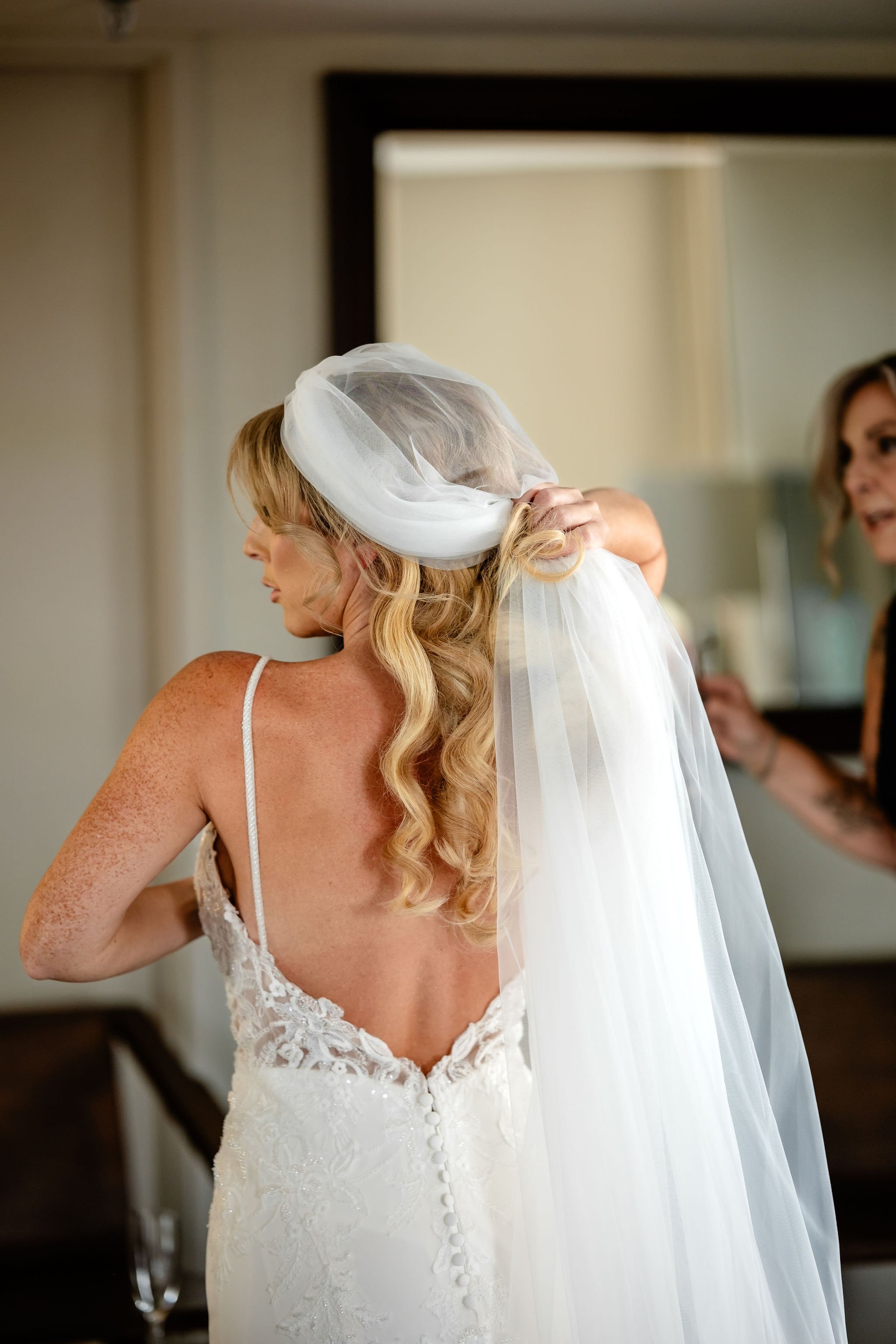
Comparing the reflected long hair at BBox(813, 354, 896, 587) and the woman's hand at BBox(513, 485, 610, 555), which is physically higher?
the reflected long hair at BBox(813, 354, 896, 587)

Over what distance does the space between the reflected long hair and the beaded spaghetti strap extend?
1.82m

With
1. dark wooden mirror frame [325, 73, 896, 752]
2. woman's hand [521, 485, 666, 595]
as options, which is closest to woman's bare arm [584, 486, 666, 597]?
woman's hand [521, 485, 666, 595]

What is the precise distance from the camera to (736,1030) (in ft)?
3.80

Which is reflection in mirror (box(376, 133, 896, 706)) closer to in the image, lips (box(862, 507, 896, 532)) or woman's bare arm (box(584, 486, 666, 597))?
lips (box(862, 507, 896, 532))

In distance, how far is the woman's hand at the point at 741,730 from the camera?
2426mm

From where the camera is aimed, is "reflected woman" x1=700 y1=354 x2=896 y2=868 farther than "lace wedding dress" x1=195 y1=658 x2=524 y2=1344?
Yes

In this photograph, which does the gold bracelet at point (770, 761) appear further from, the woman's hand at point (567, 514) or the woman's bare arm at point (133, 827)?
the woman's bare arm at point (133, 827)

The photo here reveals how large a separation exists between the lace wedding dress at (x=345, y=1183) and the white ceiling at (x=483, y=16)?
6.54 feet

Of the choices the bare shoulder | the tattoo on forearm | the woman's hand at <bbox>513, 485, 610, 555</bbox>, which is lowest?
the tattoo on forearm

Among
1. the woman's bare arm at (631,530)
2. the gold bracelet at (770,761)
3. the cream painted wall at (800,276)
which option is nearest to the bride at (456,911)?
the woman's bare arm at (631,530)

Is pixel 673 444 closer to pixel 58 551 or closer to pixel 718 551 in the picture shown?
pixel 718 551

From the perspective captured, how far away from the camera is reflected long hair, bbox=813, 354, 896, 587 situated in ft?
8.06

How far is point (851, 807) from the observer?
238 centimetres

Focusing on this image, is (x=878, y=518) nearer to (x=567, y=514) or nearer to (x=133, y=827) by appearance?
(x=567, y=514)
